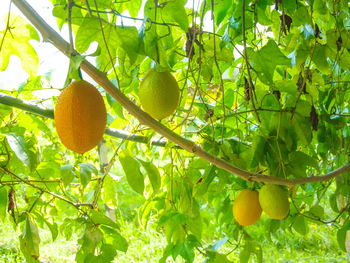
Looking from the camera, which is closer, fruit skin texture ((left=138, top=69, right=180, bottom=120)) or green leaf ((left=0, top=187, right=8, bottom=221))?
fruit skin texture ((left=138, top=69, right=180, bottom=120))

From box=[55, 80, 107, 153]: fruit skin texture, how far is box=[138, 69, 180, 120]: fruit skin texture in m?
0.09

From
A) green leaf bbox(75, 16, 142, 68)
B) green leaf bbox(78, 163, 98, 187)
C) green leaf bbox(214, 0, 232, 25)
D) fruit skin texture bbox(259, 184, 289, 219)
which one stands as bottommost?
fruit skin texture bbox(259, 184, 289, 219)

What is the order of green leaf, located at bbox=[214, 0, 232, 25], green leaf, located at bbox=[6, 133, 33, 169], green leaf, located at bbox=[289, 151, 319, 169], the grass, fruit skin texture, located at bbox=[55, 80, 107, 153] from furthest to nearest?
the grass, green leaf, located at bbox=[289, 151, 319, 169], green leaf, located at bbox=[214, 0, 232, 25], green leaf, located at bbox=[6, 133, 33, 169], fruit skin texture, located at bbox=[55, 80, 107, 153]

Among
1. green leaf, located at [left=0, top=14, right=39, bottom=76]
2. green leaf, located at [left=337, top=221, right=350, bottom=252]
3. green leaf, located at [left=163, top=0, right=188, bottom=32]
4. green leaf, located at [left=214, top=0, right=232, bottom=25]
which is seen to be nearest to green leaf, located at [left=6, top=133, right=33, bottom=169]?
green leaf, located at [left=0, top=14, right=39, bottom=76]

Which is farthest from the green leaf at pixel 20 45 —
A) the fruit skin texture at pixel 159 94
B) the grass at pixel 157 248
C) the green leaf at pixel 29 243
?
the grass at pixel 157 248

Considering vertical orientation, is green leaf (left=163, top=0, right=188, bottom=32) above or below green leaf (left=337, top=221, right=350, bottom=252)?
above

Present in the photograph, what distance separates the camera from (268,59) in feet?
2.40

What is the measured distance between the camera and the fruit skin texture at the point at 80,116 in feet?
1.73

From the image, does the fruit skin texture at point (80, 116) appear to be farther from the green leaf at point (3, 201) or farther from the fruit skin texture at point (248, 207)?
the fruit skin texture at point (248, 207)

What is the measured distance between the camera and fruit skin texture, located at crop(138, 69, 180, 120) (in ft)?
2.01

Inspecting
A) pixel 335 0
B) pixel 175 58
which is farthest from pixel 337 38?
pixel 175 58

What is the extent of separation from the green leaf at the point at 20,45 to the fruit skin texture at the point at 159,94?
254 mm

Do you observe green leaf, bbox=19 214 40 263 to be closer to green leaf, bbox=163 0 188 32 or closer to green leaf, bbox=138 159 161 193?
green leaf, bbox=138 159 161 193

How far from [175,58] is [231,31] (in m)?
0.15
